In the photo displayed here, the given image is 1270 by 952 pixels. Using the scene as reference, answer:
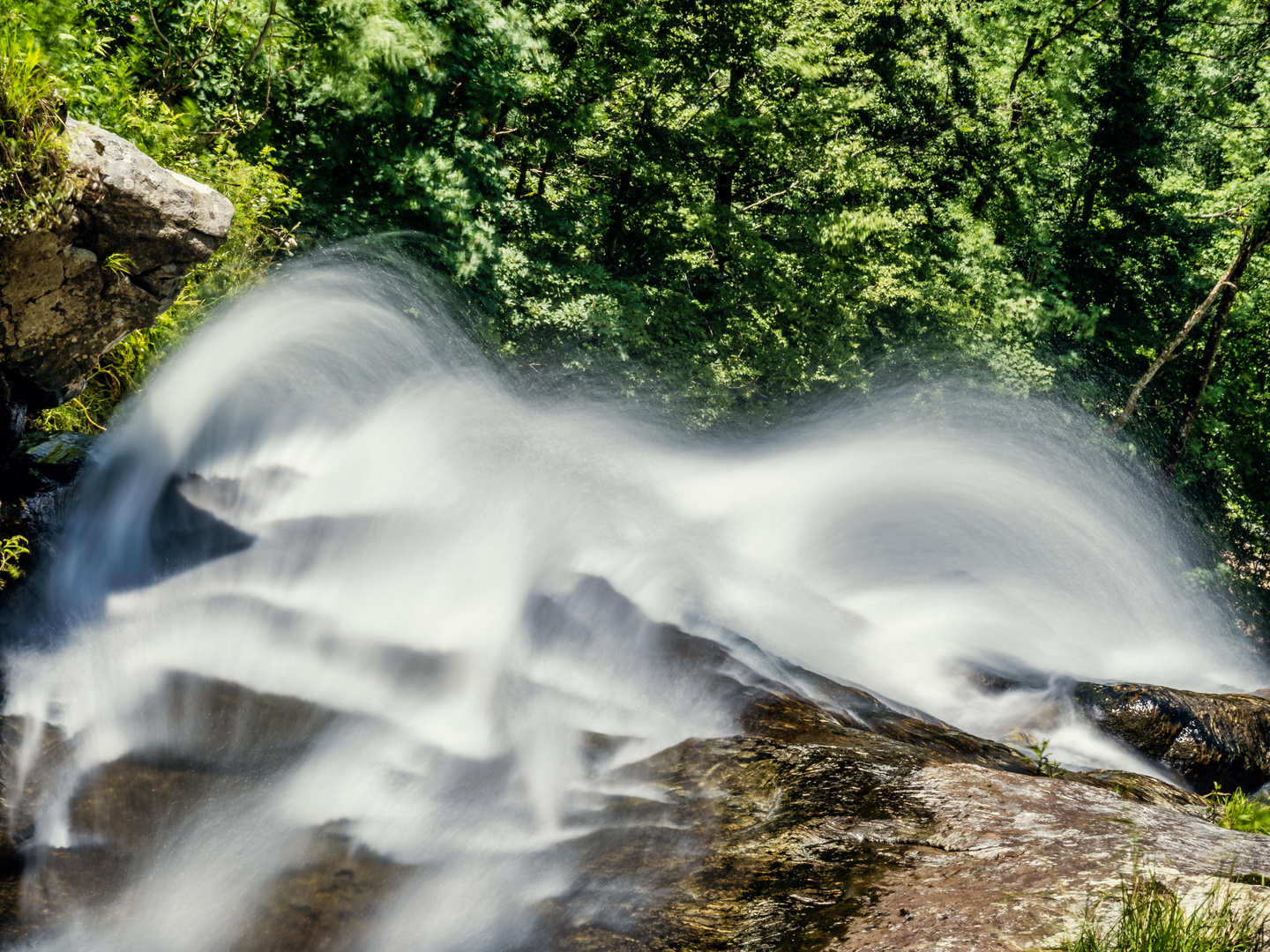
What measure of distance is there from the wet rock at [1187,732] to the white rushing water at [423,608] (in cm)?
28

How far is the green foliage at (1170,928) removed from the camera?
8.73 feet

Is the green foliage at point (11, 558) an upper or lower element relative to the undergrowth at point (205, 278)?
lower

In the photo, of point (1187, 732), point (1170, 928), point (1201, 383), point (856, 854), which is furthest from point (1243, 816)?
point (1201, 383)

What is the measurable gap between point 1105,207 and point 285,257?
59.6ft

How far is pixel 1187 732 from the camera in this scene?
24.7ft

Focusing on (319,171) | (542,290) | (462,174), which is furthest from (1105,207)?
(319,171)

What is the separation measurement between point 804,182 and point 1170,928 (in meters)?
15.5

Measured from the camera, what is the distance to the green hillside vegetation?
10.4m

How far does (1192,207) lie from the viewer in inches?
690

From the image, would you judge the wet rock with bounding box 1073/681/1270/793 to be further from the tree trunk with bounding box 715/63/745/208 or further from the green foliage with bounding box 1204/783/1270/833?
the tree trunk with bounding box 715/63/745/208

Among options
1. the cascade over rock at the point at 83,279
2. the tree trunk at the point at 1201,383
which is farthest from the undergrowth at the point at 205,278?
the tree trunk at the point at 1201,383

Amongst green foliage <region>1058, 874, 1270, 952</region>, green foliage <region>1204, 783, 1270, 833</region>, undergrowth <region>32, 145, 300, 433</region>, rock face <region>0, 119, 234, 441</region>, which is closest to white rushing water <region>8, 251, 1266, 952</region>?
undergrowth <region>32, 145, 300, 433</region>

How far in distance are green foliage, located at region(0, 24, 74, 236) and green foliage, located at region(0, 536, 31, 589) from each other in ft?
5.97

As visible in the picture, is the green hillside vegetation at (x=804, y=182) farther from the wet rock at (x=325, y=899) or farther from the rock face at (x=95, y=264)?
the wet rock at (x=325, y=899)
